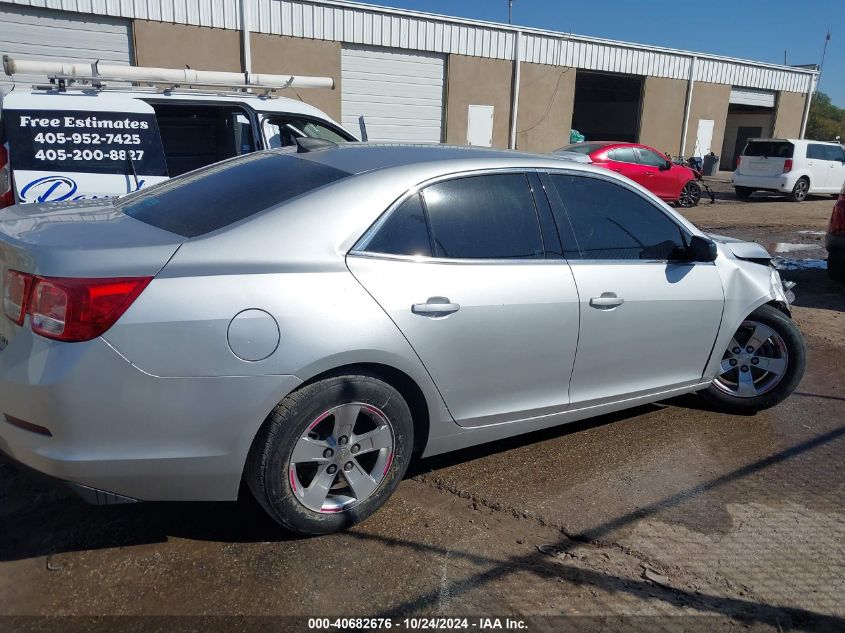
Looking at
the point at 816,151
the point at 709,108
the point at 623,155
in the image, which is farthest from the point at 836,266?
the point at 709,108

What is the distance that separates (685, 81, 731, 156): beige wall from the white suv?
7059 millimetres

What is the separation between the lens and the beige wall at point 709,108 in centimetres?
2620

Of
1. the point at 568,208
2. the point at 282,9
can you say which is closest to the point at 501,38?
the point at 282,9

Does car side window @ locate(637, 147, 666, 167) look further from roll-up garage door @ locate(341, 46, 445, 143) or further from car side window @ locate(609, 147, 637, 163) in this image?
roll-up garage door @ locate(341, 46, 445, 143)

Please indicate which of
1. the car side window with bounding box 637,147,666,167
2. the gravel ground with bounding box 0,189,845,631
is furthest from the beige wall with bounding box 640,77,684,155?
the gravel ground with bounding box 0,189,845,631

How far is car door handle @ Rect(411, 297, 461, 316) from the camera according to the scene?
3.03m

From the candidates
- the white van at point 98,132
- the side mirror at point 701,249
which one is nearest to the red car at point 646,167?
the white van at point 98,132

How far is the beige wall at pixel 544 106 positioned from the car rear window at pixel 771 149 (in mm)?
5749

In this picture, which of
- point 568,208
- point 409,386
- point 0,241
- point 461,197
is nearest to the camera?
point 0,241

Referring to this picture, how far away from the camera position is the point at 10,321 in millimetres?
2635

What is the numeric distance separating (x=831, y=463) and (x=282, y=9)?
1608 centimetres

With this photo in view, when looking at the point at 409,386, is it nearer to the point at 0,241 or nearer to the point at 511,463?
the point at 511,463

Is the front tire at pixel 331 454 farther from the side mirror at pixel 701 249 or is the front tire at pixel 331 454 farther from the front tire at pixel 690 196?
the front tire at pixel 690 196

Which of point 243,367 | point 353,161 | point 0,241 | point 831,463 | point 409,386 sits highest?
point 353,161
